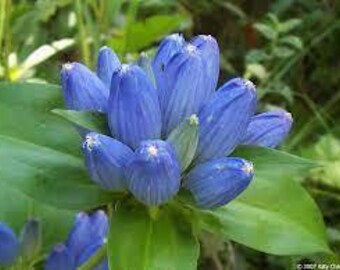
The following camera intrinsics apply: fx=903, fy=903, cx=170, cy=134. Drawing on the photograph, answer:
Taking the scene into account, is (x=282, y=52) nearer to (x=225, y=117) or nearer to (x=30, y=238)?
(x=30, y=238)

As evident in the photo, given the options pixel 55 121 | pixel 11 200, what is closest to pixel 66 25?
pixel 11 200

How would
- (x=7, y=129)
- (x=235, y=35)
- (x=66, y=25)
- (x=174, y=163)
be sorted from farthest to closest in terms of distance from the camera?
(x=235, y=35)
(x=66, y=25)
(x=7, y=129)
(x=174, y=163)

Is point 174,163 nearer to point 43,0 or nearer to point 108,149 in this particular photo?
point 108,149

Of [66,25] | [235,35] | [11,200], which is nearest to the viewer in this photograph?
[11,200]

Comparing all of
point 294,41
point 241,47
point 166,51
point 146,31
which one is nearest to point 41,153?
point 166,51

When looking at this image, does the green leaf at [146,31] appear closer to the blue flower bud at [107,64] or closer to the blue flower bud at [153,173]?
the blue flower bud at [107,64]

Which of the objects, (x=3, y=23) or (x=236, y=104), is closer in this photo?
(x=236, y=104)

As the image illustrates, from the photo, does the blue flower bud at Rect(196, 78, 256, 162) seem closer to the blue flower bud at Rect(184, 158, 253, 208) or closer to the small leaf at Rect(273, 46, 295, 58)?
the blue flower bud at Rect(184, 158, 253, 208)
